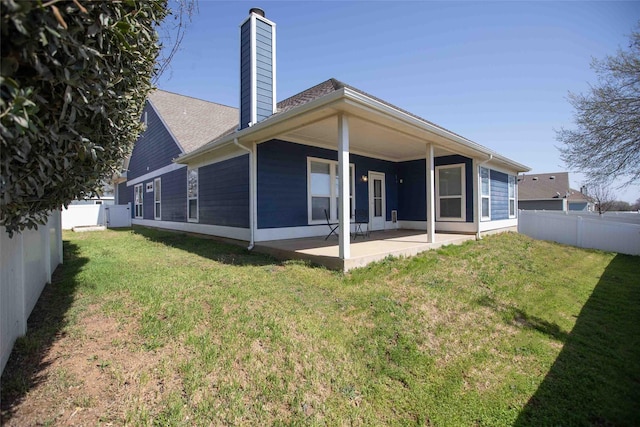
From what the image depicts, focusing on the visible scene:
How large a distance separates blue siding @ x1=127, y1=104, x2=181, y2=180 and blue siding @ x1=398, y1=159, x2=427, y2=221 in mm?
8357

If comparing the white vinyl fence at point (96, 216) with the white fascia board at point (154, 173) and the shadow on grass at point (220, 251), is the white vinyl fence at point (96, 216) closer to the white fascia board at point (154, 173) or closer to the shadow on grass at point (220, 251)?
the white fascia board at point (154, 173)

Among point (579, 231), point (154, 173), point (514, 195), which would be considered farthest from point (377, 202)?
point (154, 173)

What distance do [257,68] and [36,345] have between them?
6592mm

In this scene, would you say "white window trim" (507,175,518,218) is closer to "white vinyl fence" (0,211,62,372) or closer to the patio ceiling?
the patio ceiling

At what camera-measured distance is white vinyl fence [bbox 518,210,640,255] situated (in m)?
9.70

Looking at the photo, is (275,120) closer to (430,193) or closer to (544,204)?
(430,193)

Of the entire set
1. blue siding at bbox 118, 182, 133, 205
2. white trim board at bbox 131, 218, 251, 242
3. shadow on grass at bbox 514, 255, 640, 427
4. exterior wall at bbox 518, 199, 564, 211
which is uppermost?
blue siding at bbox 118, 182, 133, 205

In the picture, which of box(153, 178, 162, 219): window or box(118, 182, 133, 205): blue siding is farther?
box(118, 182, 133, 205): blue siding

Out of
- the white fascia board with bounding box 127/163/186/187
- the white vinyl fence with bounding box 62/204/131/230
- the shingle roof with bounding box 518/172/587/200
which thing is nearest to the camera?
the white fascia board with bounding box 127/163/186/187

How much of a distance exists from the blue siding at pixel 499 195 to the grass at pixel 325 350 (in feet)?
21.0

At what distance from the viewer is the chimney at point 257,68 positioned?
7.08 meters

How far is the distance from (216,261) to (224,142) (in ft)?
10.4

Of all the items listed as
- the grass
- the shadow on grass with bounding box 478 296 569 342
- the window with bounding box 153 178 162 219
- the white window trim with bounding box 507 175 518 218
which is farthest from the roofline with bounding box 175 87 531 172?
the window with bounding box 153 178 162 219

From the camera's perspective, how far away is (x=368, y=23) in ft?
23.2
